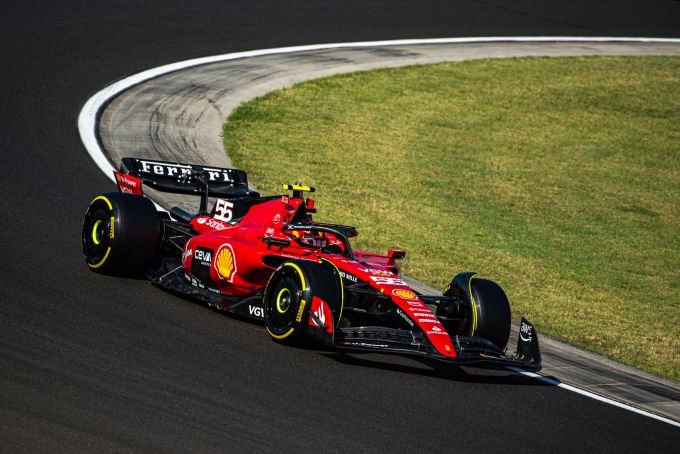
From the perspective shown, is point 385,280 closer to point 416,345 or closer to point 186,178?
point 416,345

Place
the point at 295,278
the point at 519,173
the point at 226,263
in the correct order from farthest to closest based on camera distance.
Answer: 1. the point at 519,173
2. the point at 226,263
3. the point at 295,278

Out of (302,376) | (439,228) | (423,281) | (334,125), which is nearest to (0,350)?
(302,376)

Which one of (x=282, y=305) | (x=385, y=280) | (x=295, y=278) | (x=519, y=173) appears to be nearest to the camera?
(x=295, y=278)

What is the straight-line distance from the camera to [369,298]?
971cm

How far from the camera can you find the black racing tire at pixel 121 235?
421 inches

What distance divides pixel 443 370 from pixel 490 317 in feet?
2.63

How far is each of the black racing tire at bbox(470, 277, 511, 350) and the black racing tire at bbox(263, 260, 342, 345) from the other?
161cm

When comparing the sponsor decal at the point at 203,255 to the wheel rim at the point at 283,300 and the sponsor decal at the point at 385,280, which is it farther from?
the sponsor decal at the point at 385,280

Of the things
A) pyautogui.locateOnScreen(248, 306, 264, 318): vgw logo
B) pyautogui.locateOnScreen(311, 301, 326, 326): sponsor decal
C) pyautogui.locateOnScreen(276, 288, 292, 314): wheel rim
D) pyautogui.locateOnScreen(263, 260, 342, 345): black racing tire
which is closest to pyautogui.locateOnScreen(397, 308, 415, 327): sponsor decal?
pyautogui.locateOnScreen(263, 260, 342, 345): black racing tire

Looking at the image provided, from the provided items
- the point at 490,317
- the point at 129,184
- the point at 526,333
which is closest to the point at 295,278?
the point at 490,317

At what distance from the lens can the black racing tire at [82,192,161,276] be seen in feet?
35.1

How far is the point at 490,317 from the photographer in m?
9.93

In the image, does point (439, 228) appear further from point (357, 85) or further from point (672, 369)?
point (357, 85)

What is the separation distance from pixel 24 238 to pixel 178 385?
14.8ft
